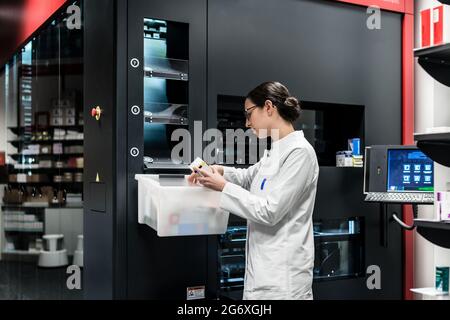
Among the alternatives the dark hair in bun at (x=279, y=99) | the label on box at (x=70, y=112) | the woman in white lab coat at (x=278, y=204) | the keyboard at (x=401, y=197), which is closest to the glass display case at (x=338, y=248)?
the keyboard at (x=401, y=197)

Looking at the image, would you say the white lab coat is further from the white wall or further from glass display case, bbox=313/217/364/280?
the white wall

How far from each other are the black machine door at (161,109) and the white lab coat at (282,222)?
656 millimetres

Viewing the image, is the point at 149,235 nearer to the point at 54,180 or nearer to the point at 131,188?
the point at 131,188

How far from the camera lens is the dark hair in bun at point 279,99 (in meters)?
2.45

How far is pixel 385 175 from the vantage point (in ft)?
11.2

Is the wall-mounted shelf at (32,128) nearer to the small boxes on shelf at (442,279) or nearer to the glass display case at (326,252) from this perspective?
the glass display case at (326,252)

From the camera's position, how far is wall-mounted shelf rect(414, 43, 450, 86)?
2.26 m

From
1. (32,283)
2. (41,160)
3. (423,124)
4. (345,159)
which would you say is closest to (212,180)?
(345,159)

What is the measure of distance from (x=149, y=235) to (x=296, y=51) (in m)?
1.57

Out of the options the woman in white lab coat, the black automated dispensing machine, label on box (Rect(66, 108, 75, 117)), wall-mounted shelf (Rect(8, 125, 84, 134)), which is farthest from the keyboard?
label on box (Rect(66, 108, 75, 117))

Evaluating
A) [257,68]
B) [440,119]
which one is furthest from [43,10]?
[440,119]

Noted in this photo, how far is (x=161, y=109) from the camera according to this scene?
10.00 feet

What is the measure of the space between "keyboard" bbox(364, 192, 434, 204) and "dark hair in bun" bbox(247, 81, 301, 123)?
1.19 metres

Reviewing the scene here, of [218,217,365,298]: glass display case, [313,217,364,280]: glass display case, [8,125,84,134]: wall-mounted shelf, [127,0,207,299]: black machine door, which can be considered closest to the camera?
[127,0,207,299]: black machine door
